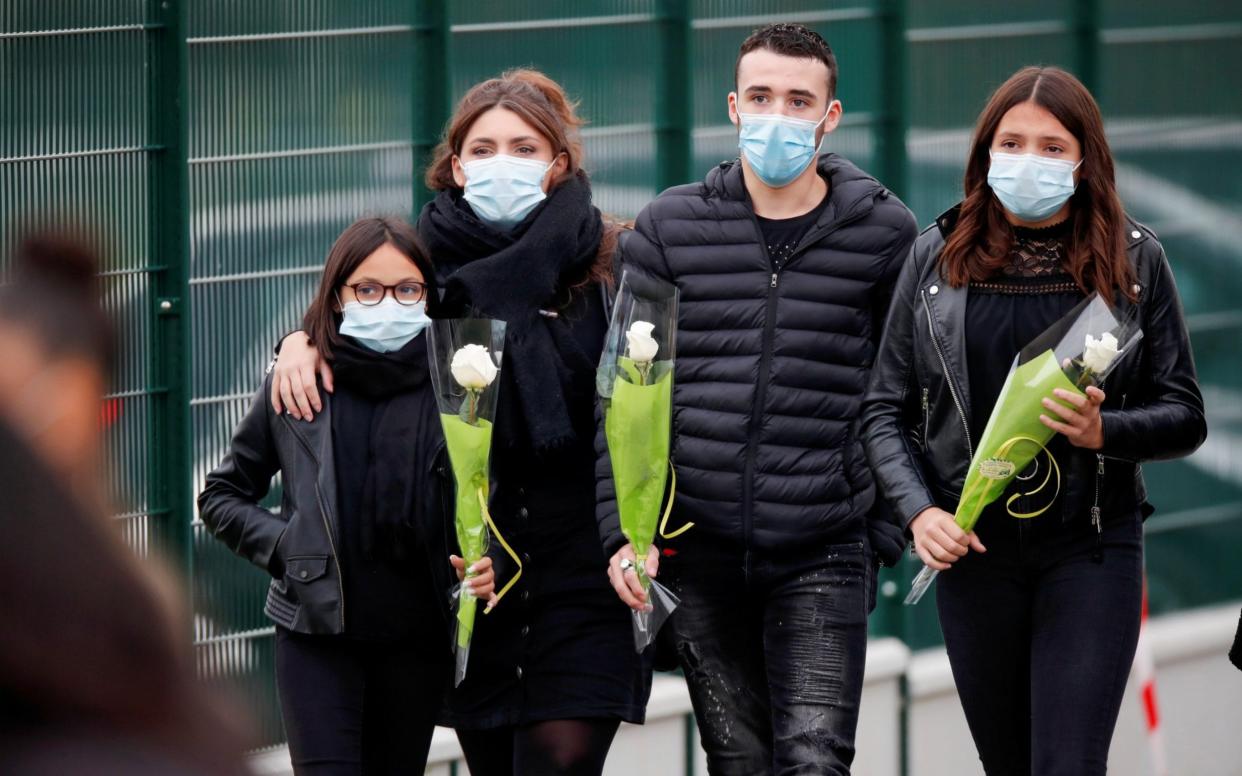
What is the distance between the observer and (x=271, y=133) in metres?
5.95

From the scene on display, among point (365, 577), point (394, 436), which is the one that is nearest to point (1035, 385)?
point (394, 436)

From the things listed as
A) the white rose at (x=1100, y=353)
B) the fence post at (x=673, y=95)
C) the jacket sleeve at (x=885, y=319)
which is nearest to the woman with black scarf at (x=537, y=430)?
the jacket sleeve at (x=885, y=319)

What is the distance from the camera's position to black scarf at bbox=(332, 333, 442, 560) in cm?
482

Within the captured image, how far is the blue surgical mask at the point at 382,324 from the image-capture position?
4.96 meters

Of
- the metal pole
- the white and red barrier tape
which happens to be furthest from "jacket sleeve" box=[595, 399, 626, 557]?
the metal pole

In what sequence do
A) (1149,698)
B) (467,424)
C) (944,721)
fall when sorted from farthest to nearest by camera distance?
1. (1149,698)
2. (944,721)
3. (467,424)

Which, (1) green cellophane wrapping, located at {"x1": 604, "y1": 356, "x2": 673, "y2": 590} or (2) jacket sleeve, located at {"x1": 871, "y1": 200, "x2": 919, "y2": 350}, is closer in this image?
(1) green cellophane wrapping, located at {"x1": 604, "y1": 356, "x2": 673, "y2": 590}

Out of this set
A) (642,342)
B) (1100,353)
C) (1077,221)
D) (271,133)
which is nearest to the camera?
(1100,353)

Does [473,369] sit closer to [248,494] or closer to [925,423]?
[248,494]

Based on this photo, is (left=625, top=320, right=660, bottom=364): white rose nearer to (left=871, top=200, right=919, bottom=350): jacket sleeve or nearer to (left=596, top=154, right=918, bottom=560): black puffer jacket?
(left=596, top=154, right=918, bottom=560): black puffer jacket

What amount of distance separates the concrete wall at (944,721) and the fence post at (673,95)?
182 cm

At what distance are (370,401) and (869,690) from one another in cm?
314

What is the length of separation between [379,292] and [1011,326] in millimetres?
1573

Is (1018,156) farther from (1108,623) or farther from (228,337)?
(228,337)
